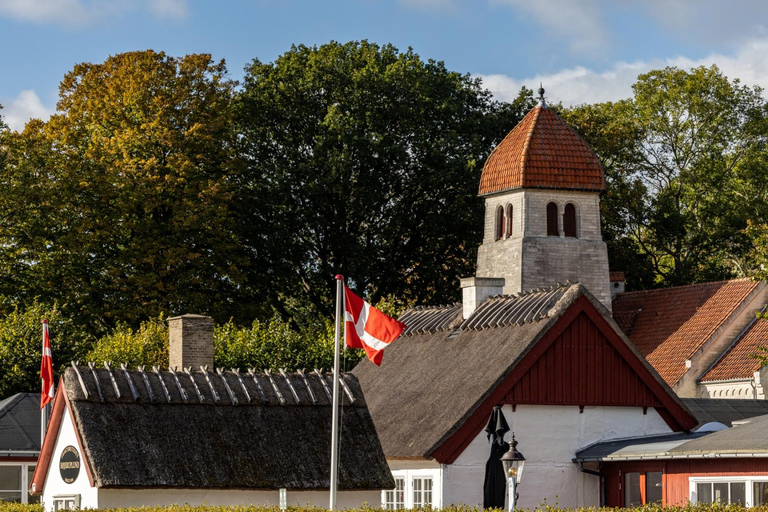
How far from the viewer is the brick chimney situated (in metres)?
32.2

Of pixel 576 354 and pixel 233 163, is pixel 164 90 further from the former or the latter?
pixel 576 354

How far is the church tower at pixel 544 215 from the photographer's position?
4600cm

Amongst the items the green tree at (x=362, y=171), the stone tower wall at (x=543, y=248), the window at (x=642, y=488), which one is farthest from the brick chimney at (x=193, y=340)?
the green tree at (x=362, y=171)

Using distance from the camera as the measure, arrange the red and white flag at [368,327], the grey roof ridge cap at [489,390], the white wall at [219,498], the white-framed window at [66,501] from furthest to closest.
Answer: the grey roof ridge cap at [489,390], the white-framed window at [66,501], the white wall at [219,498], the red and white flag at [368,327]

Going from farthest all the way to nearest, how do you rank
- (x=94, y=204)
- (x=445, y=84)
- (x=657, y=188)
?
(x=657, y=188) → (x=445, y=84) → (x=94, y=204)

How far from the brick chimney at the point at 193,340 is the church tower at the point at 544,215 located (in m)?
15.6

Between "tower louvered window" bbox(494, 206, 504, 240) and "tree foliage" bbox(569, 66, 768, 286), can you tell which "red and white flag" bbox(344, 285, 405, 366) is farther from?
"tree foliage" bbox(569, 66, 768, 286)

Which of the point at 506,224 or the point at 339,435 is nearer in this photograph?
the point at 339,435

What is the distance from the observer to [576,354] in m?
30.5

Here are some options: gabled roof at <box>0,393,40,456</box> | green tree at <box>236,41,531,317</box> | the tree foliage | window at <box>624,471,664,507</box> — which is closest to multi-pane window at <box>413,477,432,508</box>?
window at <box>624,471,664,507</box>

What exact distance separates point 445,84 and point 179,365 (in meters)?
25.9

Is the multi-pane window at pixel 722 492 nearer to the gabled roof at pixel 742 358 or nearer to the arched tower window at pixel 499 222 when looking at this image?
the gabled roof at pixel 742 358

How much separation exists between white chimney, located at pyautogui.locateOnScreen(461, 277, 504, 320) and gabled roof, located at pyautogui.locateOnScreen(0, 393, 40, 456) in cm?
1145

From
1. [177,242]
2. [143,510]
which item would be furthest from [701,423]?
[177,242]
